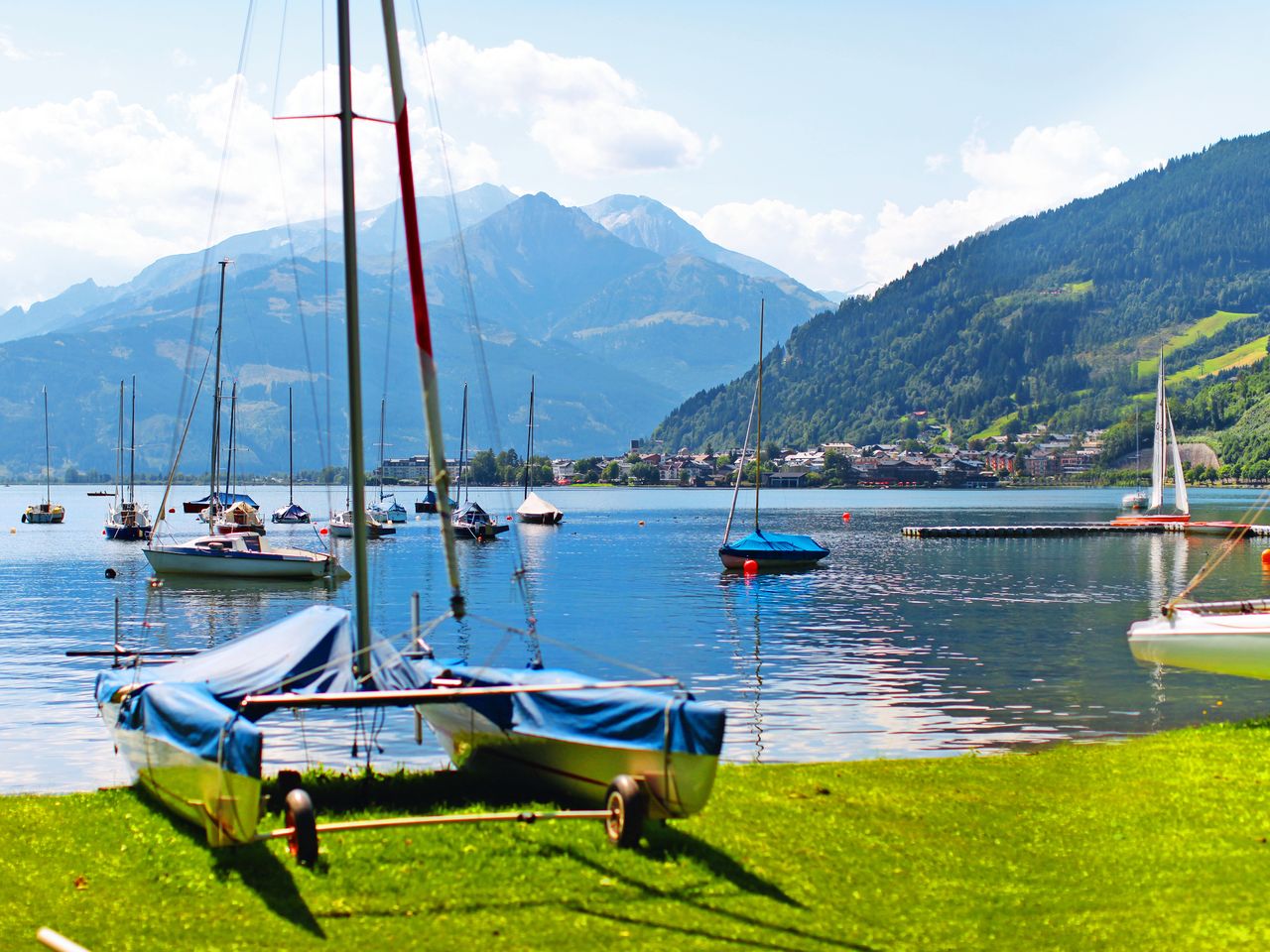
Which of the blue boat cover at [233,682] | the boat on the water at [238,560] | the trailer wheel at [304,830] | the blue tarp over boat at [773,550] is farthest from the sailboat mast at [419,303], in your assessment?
the blue tarp over boat at [773,550]

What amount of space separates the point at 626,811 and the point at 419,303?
7.23m

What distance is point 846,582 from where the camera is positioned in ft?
262

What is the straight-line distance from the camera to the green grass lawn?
45.3 ft

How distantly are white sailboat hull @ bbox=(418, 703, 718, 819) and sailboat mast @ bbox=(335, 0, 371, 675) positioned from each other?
204cm

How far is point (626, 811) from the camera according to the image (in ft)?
54.1

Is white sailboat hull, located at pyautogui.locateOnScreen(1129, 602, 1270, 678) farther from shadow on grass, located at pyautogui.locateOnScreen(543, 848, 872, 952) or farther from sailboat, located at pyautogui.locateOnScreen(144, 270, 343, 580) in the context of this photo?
sailboat, located at pyautogui.locateOnScreen(144, 270, 343, 580)

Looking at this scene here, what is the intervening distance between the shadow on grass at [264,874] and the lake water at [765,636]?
9.22 meters

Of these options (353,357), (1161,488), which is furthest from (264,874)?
(1161,488)

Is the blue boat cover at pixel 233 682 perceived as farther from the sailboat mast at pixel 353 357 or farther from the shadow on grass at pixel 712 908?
the shadow on grass at pixel 712 908

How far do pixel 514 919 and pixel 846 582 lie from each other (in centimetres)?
6716

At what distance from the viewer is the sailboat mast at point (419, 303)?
56.5 feet

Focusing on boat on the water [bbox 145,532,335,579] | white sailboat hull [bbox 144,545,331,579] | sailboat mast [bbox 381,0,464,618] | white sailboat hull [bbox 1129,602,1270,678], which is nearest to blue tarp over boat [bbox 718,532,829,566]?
white sailboat hull [bbox 144,545,331,579]

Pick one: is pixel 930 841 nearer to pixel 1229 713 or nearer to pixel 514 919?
pixel 514 919

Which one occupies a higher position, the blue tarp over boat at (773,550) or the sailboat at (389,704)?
the sailboat at (389,704)
